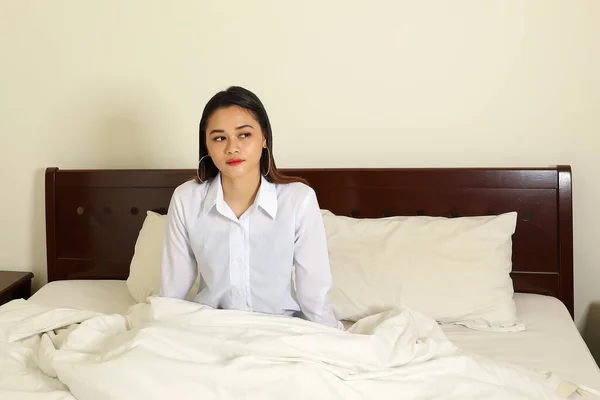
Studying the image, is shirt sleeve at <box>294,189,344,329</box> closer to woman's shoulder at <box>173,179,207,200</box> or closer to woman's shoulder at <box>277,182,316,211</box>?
woman's shoulder at <box>277,182,316,211</box>

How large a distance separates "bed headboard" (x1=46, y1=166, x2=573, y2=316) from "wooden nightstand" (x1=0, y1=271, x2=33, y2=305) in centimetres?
10

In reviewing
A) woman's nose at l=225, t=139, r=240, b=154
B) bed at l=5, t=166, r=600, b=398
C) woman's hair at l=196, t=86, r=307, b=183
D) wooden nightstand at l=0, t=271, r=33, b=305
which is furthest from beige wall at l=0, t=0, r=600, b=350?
woman's nose at l=225, t=139, r=240, b=154

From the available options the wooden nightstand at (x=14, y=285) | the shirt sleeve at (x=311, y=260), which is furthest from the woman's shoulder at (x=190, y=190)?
the wooden nightstand at (x=14, y=285)

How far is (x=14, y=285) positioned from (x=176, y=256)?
38.1 inches

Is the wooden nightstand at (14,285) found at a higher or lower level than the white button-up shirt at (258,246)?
lower

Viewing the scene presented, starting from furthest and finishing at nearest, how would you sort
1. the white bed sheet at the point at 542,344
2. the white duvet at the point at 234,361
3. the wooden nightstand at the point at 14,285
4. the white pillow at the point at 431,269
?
the wooden nightstand at the point at 14,285
the white pillow at the point at 431,269
the white bed sheet at the point at 542,344
the white duvet at the point at 234,361

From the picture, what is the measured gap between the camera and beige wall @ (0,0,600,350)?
2221 mm

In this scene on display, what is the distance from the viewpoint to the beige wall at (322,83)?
2.22m

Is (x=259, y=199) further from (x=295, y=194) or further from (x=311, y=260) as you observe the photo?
(x=311, y=260)

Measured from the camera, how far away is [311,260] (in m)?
1.71

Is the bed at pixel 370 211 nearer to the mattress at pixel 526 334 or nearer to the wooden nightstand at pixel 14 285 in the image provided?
the mattress at pixel 526 334

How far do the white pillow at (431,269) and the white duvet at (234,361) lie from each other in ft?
0.89

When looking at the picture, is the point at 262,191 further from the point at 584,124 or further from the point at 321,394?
the point at 584,124

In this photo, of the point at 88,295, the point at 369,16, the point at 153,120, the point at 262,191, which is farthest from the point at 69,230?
the point at 369,16
